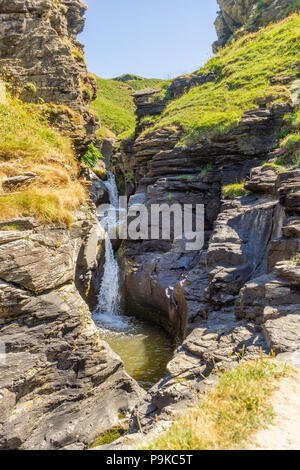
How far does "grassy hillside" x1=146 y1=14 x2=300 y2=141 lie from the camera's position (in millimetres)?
16516

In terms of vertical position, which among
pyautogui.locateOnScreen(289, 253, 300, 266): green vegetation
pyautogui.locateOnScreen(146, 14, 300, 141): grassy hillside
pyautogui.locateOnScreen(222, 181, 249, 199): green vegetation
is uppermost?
pyautogui.locateOnScreen(146, 14, 300, 141): grassy hillside

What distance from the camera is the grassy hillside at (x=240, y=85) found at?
16.5 metres

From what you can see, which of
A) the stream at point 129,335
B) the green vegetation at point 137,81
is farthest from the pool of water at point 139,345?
the green vegetation at point 137,81

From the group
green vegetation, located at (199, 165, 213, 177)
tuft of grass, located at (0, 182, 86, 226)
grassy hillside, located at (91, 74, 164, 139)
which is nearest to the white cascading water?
green vegetation, located at (199, 165, 213, 177)

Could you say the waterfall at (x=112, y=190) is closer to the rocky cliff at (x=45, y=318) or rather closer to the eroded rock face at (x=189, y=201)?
the eroded rock face at (x=189, y=201)

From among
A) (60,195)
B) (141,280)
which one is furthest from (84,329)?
(141,280)

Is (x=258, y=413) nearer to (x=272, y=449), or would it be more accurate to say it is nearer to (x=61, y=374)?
(x=272, y=449)

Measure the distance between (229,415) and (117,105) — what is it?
60005 millimetres

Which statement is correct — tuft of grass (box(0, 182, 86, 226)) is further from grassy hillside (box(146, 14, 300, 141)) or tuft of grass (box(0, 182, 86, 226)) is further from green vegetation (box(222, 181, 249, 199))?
grassy hillside (box(146, 14, 300, 141))

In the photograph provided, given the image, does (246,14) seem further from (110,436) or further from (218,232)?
(110,436)

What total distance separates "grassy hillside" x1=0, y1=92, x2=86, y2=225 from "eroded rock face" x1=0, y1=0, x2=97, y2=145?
156 cm

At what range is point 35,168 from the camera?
8375 millimetres

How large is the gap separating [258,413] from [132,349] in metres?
9.20

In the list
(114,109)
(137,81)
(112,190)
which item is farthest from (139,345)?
(137,81)
